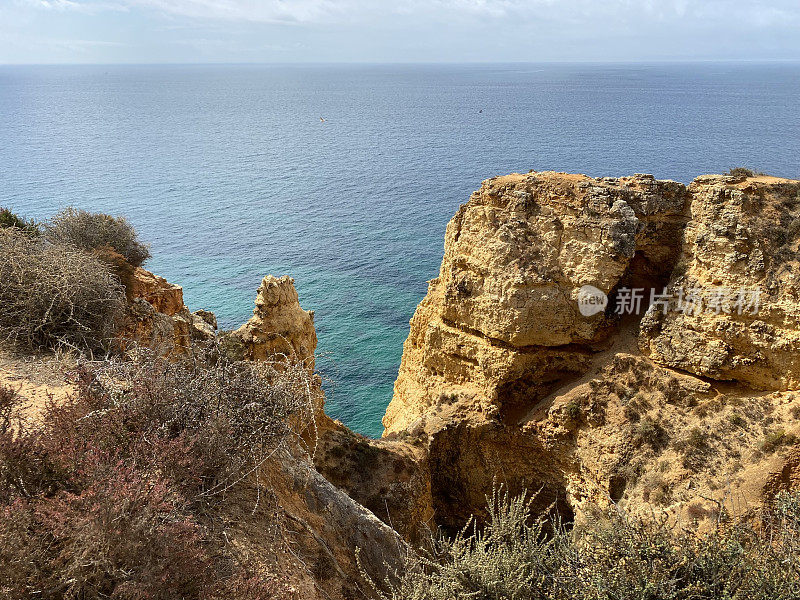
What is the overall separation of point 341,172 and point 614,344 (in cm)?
7302

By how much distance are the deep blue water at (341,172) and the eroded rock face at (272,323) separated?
16.4ft

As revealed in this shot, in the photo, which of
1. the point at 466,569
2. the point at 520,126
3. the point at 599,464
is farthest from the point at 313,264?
the point at 520,126

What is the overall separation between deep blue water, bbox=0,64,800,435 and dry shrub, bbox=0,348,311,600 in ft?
11.4

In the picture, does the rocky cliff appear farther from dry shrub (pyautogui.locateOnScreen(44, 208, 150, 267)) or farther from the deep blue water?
dry shrub (pyautogui.locateOnScreen(44, 208, 150, 267))

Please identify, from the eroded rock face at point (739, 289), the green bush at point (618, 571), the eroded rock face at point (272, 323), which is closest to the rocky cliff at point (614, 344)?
the eroded rock face at point (739, 289)

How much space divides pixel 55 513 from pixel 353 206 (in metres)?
66.2

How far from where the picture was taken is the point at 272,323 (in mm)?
19125

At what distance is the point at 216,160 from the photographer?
9450cm

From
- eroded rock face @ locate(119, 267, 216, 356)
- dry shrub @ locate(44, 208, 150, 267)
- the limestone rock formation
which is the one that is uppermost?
dry shrub @ locate(44, 208, 150, 267)

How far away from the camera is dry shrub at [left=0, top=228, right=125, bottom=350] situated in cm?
1080

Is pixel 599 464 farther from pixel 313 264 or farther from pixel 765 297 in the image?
pixel 313 264

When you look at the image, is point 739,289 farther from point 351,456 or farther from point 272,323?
point 272,323

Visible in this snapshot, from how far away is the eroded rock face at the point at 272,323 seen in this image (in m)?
18.8

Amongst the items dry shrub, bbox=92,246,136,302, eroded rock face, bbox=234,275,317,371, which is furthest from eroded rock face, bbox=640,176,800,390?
dry shrub, bbox=92,246,136,302
